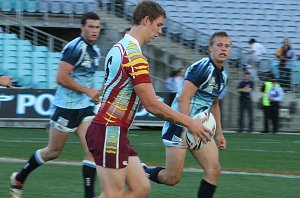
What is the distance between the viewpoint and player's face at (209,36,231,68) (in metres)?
8.66

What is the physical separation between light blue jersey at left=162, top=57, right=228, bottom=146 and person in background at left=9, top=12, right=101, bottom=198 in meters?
1.12

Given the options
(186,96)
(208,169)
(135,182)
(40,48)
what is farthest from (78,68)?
(40,48)

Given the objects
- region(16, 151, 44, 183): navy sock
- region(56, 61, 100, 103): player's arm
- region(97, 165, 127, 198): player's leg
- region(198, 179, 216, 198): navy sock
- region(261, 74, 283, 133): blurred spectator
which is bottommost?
region(261, 74, 283, 133): blurred spectator

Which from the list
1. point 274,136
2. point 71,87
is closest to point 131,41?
point 71,87

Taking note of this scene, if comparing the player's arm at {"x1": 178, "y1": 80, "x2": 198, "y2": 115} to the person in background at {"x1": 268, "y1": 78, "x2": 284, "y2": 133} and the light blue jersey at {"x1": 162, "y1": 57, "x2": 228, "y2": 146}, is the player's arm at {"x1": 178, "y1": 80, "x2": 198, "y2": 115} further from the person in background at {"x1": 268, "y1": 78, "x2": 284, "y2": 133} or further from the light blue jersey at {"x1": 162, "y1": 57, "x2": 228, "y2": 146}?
the person in background at {"x1": 268, "y1": 78, "x2": 284, "y2": 133}

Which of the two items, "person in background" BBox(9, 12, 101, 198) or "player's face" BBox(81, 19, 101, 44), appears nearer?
"person in background" BBox(9, 12, 101, 198)

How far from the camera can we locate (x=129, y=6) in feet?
93.9

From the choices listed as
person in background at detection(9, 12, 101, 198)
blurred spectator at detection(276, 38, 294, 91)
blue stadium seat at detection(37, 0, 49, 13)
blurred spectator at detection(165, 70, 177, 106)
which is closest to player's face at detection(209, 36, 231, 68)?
person in background at detection(9, 12, 101, 198)

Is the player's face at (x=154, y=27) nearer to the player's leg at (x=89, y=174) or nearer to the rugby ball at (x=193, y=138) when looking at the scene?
the rugby ball at (x=193, y=138)

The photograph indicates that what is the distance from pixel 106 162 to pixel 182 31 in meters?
21.8

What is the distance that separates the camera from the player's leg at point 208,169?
27.6 ft

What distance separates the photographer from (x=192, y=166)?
13.3 meters

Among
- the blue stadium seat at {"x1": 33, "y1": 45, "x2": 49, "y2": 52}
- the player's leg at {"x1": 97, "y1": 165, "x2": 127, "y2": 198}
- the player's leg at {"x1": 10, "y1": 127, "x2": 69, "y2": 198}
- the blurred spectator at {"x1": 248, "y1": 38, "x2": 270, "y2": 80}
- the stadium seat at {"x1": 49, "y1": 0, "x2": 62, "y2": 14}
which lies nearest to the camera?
the player's leg at {"x1": 97, "y1": 165, "x2": 127, "y2": 198}

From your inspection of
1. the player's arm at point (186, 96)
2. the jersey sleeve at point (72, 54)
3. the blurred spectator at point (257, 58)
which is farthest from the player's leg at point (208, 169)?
the blurred spectator at point (257, 58)
